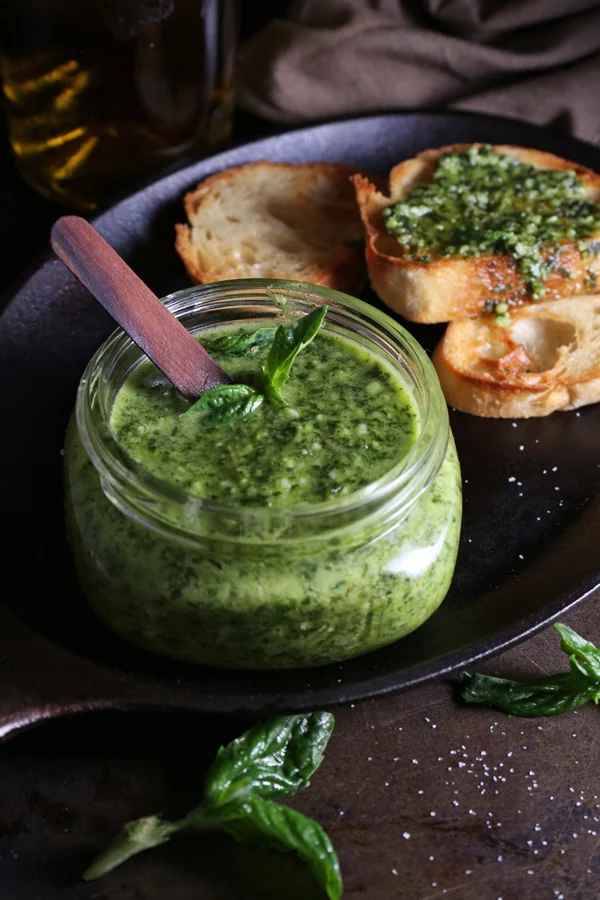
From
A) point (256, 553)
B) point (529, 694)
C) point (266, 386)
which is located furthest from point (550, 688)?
point (266, 386)

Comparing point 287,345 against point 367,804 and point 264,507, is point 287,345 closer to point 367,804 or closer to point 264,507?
point 264,507

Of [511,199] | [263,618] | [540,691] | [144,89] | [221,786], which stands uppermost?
[144,89]

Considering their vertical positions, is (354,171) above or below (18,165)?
below

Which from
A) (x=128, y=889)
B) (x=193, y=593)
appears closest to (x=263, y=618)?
(x=193, y=593)

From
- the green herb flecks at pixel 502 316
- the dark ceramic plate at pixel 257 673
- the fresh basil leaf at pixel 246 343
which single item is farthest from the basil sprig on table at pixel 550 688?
the green herb flecks at pixel 502 316

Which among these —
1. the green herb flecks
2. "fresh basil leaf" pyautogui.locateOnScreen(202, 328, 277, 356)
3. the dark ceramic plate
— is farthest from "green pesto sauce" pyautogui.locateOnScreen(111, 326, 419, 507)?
the green herb flecks

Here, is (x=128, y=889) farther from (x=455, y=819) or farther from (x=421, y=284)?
(x=421, y=284)
